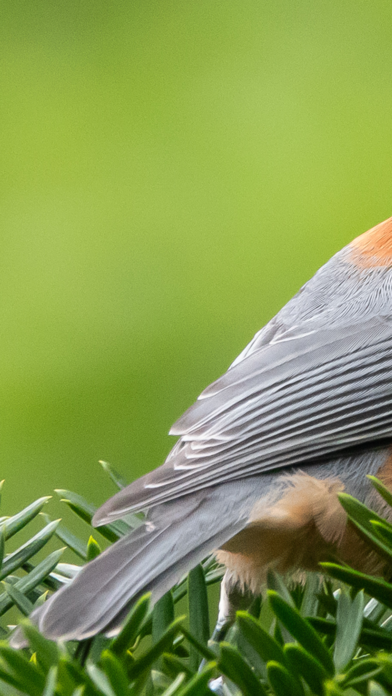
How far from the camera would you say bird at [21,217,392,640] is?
4.03 ft

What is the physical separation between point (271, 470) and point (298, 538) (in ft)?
0.46

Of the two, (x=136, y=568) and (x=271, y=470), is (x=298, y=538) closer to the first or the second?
(x=271, y=470)

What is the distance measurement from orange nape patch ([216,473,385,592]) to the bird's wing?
0.24 feet

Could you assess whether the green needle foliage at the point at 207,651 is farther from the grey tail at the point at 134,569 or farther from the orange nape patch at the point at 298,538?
the orange nape patch at the point at 298,538

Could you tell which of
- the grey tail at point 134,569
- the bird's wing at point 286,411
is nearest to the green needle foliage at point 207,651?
the grey tail at point 134,569

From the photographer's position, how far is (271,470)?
145cm

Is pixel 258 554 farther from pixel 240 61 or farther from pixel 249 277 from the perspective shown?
pixel 240 61

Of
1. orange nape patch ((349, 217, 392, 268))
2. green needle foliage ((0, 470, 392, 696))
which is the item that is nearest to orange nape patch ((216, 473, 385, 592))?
green needle foliage ((0, 470, 392, 696))

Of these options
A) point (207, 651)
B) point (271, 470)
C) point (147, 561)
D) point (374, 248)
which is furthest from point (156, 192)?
Result: point (207, 651)

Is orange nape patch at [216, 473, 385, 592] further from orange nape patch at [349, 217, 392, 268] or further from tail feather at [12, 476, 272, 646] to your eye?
orange nape patch at [349, 217, 392, 268]

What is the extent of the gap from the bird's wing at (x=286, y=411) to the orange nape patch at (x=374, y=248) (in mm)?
310

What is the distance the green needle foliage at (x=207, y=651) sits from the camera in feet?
2.52

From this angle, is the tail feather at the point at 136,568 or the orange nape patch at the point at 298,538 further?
the orange nape patch at the point at 298,538

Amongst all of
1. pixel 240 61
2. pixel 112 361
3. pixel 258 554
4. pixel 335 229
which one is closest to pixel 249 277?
pixel 335 229
